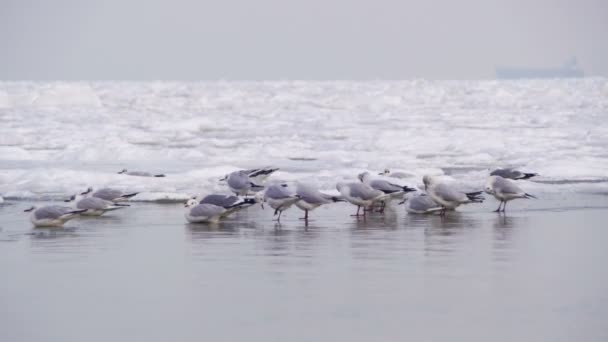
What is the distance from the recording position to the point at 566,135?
2550 centimetres

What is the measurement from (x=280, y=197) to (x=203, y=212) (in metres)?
0.81

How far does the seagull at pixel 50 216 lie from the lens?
10.1 m

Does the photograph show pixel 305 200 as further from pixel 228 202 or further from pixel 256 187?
pixel 256 187

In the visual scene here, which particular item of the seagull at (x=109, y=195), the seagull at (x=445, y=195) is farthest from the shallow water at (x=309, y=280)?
the seagull at (x=109, y=195)

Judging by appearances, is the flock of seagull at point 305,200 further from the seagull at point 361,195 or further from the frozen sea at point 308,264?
the frozen sea at point 308,264

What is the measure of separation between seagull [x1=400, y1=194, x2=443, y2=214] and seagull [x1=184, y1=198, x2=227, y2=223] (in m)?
2.00

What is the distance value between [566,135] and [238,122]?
13286 mm

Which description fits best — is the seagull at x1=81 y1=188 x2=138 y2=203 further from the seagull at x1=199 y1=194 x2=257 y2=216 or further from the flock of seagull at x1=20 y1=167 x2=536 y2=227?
the seagull at x1=199 y1=194 x2=257 y2=216

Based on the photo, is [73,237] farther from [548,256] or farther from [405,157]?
[405,157]

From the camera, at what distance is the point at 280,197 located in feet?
35.1

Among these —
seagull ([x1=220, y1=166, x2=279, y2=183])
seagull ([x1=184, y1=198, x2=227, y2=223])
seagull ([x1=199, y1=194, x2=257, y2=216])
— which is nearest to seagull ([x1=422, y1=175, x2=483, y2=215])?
seagull ([x1=199, y1=194, x2=257, y2=216])

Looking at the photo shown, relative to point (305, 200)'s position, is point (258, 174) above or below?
above

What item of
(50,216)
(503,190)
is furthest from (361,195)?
(50,216)

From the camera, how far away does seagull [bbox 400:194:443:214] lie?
36.4 feet
